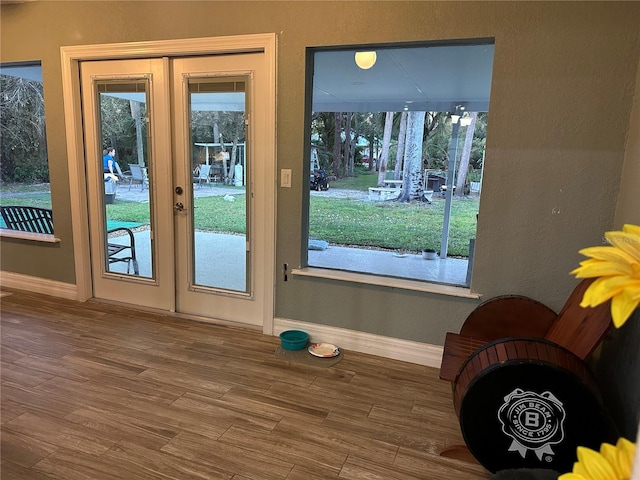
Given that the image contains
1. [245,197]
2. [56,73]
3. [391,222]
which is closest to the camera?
[245,197]

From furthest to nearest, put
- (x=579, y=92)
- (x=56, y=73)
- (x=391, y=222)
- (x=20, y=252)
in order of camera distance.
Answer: (x=391, y=222), (x=20, y=252), (x=56, y=73), (x=579, y=92)

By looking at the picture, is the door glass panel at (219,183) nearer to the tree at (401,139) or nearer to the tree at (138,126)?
the tree at (138,126)

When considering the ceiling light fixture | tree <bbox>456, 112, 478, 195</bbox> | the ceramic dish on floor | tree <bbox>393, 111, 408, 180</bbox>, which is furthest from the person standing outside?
tree <bbox>456, 112, 478, 195</bbox>

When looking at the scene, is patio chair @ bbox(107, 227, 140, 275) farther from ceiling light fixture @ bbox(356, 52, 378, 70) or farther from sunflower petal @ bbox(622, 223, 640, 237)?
sunflower petal @ bbox(622, 223, 640, 237)

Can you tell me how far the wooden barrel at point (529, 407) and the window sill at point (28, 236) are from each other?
3.54 m

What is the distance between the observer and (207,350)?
279 cm

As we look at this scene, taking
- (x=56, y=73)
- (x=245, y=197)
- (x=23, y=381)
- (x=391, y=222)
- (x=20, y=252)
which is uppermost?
(x=56, y=73)

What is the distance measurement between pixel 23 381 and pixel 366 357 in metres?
2.02

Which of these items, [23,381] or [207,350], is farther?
[207,350]

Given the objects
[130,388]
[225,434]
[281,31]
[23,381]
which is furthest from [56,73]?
[225,434]

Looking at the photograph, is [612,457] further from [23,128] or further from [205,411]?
[23,128]

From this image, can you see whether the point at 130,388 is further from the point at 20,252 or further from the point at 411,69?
the point at 411,69

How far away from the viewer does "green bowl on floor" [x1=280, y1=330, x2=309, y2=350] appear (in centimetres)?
279

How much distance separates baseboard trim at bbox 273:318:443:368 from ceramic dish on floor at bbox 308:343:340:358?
6 centimetres
